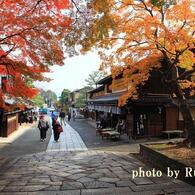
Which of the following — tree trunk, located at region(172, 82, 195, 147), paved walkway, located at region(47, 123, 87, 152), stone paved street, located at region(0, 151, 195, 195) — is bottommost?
paved walkway, located at region(47, 123, 87, 152)

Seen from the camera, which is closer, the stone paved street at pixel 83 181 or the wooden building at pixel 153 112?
the stone paved street at pixel 83 181

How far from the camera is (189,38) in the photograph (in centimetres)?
1305

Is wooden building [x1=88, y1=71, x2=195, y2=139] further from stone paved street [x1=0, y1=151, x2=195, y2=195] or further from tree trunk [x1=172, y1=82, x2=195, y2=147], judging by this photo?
stone paved street [x1=0, y1=151, x2=195, y2=195]

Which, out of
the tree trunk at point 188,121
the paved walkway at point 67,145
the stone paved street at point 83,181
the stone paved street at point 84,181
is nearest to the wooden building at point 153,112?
the paved walkway at point 67,145

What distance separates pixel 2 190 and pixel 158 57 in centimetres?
1115

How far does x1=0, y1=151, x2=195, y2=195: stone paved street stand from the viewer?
7664 millimetres

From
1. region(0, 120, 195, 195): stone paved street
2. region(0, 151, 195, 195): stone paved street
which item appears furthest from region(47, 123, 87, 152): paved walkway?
region(0, 151, 195, 195): stone paved street

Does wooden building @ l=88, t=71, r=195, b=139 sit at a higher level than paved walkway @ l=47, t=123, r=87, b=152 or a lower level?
higher

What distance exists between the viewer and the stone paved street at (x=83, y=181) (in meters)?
7.66

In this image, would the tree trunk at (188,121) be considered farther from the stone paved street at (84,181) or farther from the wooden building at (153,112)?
the wooden building at (153,112)

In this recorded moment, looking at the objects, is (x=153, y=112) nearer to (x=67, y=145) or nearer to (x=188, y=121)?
(x=67, y=145)

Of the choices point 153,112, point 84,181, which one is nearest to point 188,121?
point 84,181

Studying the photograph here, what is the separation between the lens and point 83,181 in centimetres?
871

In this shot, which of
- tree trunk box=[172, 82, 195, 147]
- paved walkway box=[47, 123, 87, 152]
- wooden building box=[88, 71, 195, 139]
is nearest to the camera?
tree trunk box=[172, 82, 195, 147]
